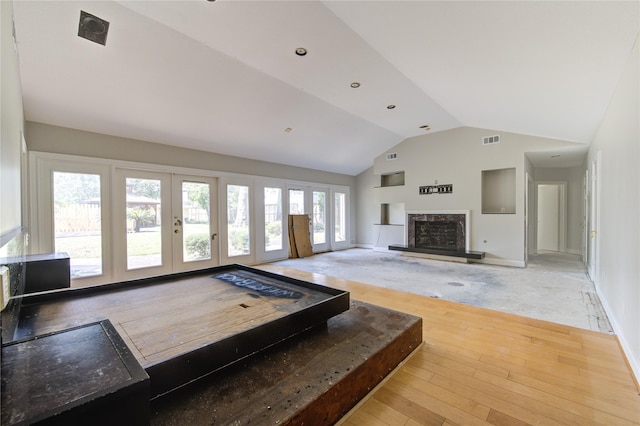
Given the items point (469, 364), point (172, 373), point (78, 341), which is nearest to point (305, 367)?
point (172, 373)

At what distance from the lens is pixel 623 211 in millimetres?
2482

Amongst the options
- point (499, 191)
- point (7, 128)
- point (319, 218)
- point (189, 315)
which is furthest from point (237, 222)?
point (499, 191)

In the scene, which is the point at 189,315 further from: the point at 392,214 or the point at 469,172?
the point at 392,214

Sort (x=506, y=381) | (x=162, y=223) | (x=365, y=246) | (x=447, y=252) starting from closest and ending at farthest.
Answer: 1. (x=506, y=381)
2. (x=162, y=223)
3. (x=447, y=252)
4. (x=365, y=246)

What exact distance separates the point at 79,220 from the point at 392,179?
759 centimetres

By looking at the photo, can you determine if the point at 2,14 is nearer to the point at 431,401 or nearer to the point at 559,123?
the point at 431,401

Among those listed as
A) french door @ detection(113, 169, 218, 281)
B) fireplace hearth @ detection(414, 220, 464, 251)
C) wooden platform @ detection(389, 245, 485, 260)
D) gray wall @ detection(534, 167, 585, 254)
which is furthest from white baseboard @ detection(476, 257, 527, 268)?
french door @ detection(113, 169, 218, 281)

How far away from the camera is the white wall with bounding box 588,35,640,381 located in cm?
211

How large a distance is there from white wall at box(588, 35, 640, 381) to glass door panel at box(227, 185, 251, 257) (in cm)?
588

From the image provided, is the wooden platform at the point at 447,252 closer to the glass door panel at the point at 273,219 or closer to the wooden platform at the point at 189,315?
the glass door panel at the point at 273,219

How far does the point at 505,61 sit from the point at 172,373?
3.97 meters

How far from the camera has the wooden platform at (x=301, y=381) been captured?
1246mm

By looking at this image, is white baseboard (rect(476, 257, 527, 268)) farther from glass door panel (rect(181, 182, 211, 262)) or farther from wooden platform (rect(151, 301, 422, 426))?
glass door panel (rect(181, 182, 211, 262))

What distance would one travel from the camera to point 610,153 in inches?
122
